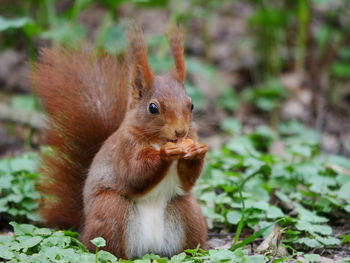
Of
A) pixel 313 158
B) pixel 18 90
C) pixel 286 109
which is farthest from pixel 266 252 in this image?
pixel 18 90

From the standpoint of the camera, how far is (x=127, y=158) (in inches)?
103

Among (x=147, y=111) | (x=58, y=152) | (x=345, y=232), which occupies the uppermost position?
(x=147, y=111)

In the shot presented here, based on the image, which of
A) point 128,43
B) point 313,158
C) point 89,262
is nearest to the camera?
point 89,262

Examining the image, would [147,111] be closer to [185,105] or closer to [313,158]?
[185,105]

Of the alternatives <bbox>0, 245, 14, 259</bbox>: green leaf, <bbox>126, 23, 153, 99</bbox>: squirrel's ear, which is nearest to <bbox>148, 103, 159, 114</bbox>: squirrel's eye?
<bbox>126, 23, 153, 99</bbox>: squirrel's ear

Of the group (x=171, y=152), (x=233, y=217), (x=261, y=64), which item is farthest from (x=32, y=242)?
(x=261, y=64)

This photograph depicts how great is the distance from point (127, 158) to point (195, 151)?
1.11 ft

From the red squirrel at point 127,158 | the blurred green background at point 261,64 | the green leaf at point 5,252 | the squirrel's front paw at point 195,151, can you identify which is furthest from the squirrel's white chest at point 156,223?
the blurred green background at point 261,64

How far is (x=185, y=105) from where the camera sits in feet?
8.54

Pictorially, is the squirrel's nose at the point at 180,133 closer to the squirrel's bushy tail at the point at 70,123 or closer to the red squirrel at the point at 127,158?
the red squirrel at the point at 127,158

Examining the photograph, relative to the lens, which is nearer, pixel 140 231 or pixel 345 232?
pixel 140 231

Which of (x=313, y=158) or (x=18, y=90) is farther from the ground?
(x=18, y=90)

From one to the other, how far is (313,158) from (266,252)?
5.57ft

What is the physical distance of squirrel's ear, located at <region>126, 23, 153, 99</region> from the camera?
2.69 meters
